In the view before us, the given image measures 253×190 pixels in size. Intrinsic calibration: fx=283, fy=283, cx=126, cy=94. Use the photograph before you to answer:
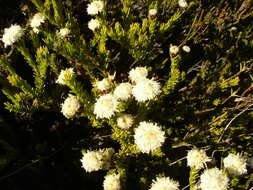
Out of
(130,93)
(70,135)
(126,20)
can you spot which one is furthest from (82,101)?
(126,20)

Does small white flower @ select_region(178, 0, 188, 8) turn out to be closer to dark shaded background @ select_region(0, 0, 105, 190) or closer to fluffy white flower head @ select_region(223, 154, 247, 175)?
dark shaded background @ select_region(0, 0, 105, 190)

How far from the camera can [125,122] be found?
201 centimetres

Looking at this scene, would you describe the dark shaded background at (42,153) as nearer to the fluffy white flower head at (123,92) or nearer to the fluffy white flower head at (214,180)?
the fluffy white flower head at (123,92)

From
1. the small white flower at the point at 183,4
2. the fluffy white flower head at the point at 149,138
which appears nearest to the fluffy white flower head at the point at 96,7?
the small white flower at the point at 183,4

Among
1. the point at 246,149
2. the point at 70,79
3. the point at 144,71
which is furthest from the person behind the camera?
the point at 246,149

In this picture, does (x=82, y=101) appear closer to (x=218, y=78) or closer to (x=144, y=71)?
(x=144, y=71)

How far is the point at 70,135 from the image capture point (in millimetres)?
2865

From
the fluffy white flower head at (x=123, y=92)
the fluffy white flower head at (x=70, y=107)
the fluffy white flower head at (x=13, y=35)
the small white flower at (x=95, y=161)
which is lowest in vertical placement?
the small white flower at (x=95, y=161)

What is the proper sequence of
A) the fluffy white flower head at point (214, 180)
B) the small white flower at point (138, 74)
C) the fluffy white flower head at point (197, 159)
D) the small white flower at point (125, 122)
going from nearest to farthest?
1. the fluffy white flower head at point (214, 180)
2. the fluffy white flower head at point (197, 159)
3. the small white flower at point (125, 122)
4. the small white flower at point (138, 74)

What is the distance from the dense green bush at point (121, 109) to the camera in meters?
2.06

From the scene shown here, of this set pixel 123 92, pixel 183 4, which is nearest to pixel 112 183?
pixel 123 92

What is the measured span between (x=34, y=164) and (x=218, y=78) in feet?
6.69

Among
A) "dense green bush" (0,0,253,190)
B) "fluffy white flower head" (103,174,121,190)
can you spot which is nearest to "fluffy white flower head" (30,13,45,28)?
"dense green bush" (0,0,253,190)

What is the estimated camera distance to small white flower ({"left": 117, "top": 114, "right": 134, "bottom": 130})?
2.00 m
